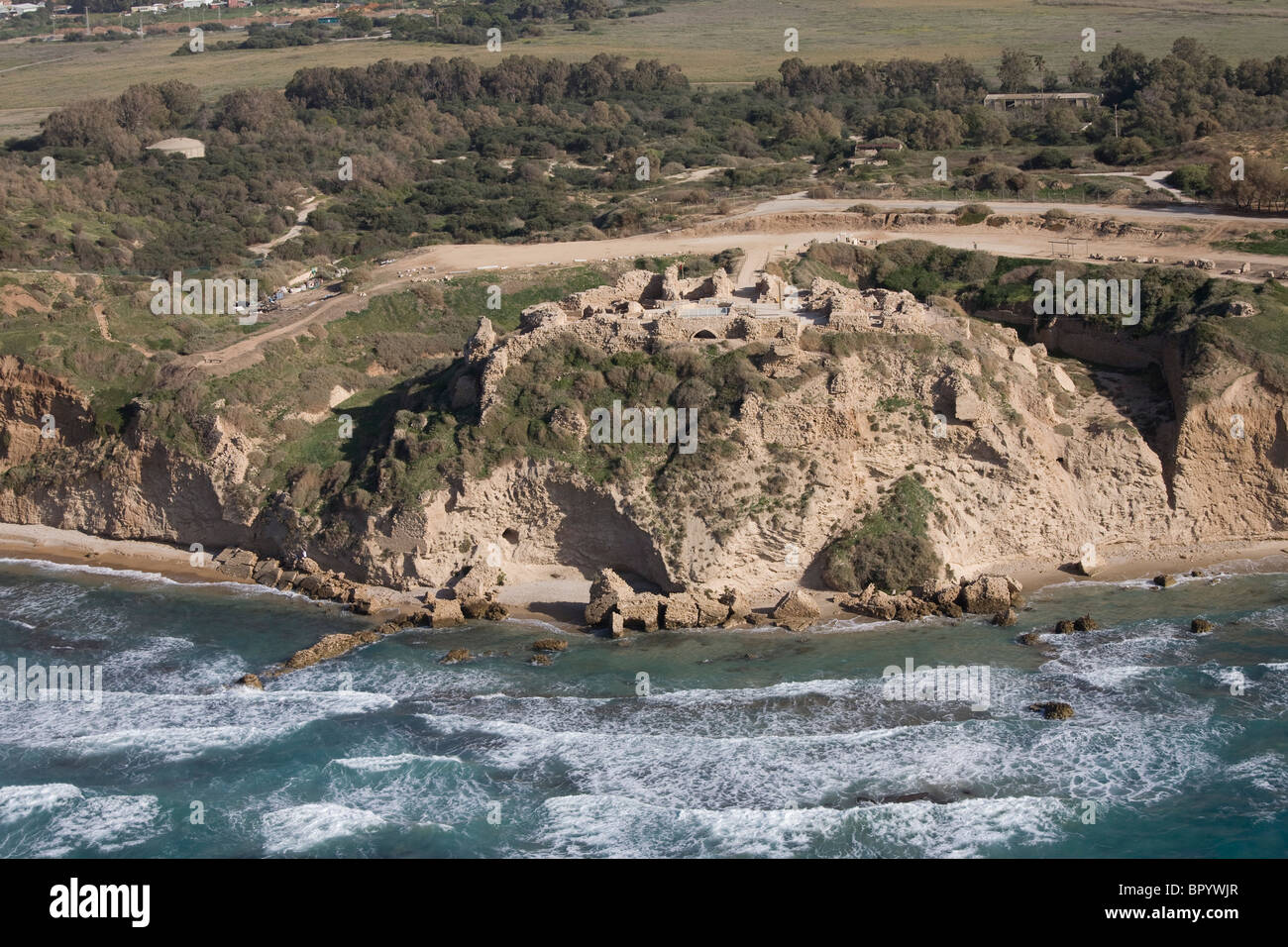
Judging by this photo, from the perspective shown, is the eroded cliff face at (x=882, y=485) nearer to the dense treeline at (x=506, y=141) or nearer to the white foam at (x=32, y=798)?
the white foam at (x=32, y=798)

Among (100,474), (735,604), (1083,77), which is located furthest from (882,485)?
(1083,77)

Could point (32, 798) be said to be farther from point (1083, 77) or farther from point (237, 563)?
point (1083, 77)

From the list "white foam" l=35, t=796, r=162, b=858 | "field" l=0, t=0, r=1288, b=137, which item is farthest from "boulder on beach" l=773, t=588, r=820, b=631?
"field" l=0, t=0, r=1288, b=137

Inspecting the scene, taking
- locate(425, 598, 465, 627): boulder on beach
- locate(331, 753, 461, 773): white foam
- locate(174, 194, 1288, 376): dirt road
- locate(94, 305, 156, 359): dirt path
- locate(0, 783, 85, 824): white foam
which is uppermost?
locate(174, 194, 1288, 376): dirt road

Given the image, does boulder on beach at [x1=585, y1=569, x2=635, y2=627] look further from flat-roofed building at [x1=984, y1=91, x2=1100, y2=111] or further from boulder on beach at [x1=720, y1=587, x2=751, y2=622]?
flat-roofed building at [x1=984, y1=91, x2=1100, y2=111]

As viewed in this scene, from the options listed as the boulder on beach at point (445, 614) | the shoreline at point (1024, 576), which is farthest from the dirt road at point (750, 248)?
the boulder on beach at point (445, 614)

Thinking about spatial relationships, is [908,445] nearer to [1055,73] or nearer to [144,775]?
[144,775]

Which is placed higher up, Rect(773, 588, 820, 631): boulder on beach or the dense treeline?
the dense treeline
